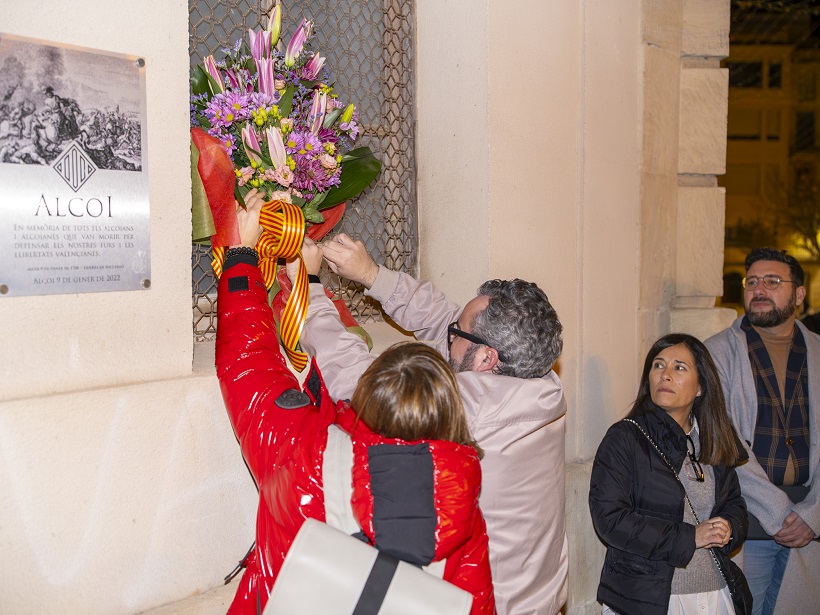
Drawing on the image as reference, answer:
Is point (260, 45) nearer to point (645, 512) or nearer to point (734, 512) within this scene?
point (645, 512)

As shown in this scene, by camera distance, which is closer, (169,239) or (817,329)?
(169,239)

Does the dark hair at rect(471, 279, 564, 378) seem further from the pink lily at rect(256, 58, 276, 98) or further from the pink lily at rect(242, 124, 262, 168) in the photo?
the pink lily at rect(256, 58, 276, 98)

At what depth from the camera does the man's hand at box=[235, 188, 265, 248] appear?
232 centimetres

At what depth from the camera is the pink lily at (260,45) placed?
7.44 ft

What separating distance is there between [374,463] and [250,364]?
62 cm

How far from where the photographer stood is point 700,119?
4.71 meters

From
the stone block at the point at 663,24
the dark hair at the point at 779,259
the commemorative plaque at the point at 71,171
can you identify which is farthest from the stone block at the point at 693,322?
the commemorative plaque at the point at 71,171

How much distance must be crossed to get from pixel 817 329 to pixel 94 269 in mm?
8216

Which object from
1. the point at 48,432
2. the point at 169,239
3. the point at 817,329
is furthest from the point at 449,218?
the point at 817,329

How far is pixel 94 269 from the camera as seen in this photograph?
215cm

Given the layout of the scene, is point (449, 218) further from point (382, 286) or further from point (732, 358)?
point (732, 358)

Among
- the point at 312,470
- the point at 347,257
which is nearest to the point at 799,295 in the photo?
the point at 347,257

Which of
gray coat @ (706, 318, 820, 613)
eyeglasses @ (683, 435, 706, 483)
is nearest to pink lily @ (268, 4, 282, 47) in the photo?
eyeglasses @ (683, 435, 706, 483)

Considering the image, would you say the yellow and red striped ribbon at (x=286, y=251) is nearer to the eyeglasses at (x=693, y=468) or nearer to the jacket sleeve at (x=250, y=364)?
the jacket sleeve at (x=250, y=364)
